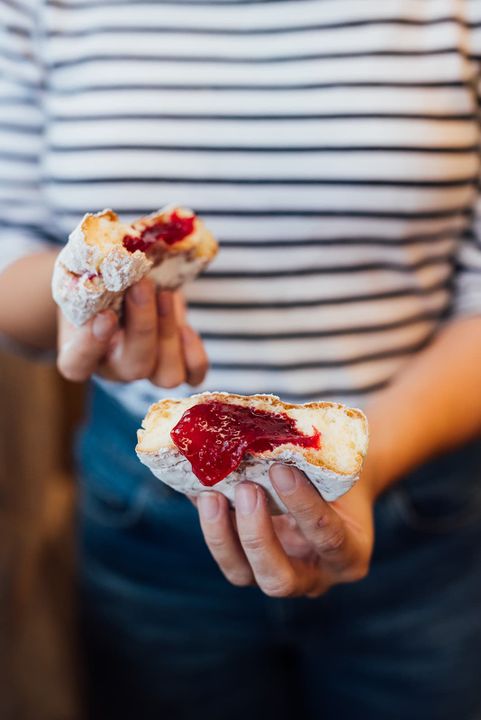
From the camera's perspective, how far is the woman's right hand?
574mm

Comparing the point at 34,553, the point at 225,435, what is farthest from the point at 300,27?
the point at 34,553

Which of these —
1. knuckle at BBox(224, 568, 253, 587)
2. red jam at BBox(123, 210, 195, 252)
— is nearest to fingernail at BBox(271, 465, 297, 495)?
knuckle at BBox(224, 568, 253, 587)

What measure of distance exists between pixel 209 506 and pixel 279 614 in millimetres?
313

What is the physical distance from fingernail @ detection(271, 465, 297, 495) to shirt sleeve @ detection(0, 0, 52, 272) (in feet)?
1.31

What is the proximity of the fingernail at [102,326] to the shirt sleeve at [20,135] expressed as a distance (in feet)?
0.71

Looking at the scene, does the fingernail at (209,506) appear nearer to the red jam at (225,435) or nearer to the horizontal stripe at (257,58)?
the red jam at (225,435)

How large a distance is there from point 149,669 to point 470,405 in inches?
17.8

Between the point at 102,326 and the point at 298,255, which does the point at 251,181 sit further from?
the point at 102,326

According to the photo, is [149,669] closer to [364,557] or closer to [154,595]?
[154,595]

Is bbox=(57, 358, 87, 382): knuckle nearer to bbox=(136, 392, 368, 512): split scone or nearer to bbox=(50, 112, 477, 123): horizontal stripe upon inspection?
bbox=(136, 392, 368, 512): split scone

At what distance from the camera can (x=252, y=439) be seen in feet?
1.58

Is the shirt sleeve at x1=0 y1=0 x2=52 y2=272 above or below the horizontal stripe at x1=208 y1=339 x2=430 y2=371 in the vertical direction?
above

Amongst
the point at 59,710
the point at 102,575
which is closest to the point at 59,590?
the point at 59,710

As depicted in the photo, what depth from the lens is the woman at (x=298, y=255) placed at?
2.32ft
